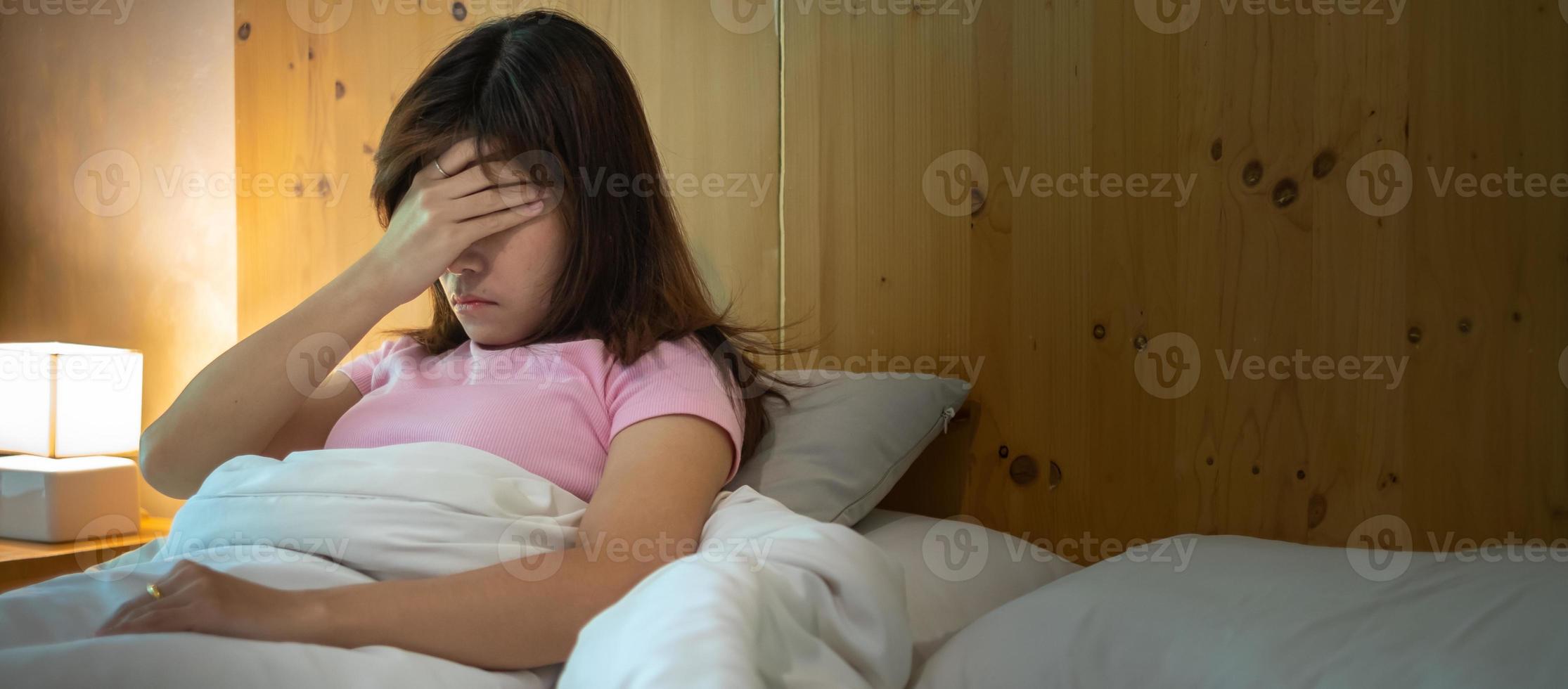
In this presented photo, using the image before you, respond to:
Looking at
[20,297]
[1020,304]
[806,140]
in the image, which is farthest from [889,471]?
[20,297]

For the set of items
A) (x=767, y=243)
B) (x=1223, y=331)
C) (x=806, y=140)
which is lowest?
(x=1223, y=331)

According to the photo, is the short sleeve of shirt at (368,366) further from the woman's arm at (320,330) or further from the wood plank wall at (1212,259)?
the wood plank wall at (1212,259)

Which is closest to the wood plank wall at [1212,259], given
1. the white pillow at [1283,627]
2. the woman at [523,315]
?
the white pillow at [1283,627]

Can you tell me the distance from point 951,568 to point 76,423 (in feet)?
5.42

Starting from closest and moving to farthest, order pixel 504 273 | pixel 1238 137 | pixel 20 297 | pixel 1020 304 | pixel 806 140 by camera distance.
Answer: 1. pixel 504 273
2. pixel 1238 137
3. pixel 1020 304
4. pixel 806 140
5. pixel 20 297

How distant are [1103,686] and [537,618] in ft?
1.25

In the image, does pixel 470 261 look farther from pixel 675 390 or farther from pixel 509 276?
pixel 675 390

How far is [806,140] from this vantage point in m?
1.36

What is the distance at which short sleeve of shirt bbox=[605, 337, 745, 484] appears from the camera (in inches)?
33.3

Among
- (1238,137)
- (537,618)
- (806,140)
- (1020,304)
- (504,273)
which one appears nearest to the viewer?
(537,618)

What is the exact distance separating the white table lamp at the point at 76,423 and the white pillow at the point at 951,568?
Result: 55.4 inches

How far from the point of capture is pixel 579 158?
96 cm

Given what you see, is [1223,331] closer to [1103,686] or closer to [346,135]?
[1103,686]

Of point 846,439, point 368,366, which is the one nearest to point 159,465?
point 368,366
